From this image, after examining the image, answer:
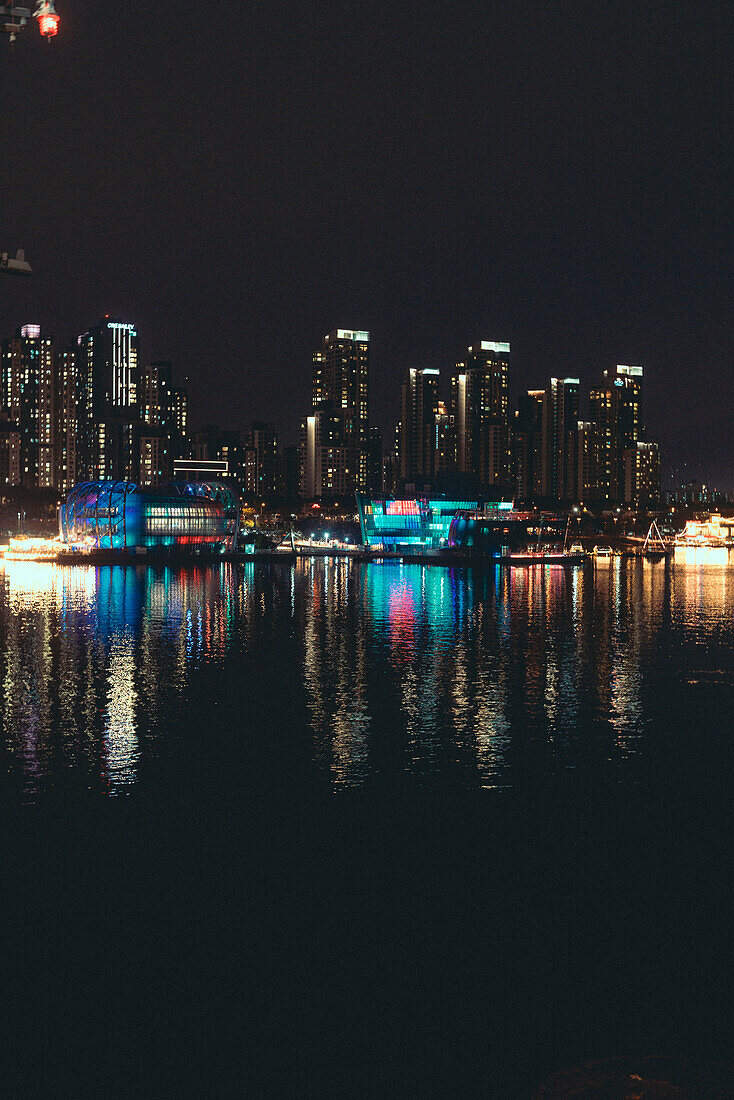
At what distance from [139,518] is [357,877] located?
122 meters

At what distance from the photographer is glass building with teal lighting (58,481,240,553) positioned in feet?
426

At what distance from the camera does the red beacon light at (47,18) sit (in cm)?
1517

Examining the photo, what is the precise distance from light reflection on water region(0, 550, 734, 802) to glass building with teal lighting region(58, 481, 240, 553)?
6249cm

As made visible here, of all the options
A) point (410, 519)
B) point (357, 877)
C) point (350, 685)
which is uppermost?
point (410, 519)

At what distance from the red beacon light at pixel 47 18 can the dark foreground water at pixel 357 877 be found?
1268 cm

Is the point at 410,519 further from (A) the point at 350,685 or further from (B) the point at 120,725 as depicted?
(B) the point at 120,725

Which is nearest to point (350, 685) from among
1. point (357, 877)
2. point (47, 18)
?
point (357, 877)

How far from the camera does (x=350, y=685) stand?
1236 inches

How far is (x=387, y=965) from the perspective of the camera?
1175cm

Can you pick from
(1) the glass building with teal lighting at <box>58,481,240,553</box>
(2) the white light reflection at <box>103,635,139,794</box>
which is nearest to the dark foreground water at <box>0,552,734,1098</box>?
(2) the white light reflection at <box>103,635,139,794</box>

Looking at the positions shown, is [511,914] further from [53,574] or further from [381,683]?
[53,574]

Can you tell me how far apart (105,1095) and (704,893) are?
8.67 m

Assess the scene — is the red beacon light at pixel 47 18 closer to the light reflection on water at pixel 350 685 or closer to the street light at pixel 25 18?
the street light at pixel 25 18

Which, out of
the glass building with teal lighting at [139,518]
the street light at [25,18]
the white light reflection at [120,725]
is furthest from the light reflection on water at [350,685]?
the glass building with teal lighting at [139,518]
